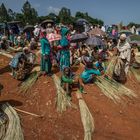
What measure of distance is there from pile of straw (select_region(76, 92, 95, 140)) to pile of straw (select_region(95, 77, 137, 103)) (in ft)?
3.25

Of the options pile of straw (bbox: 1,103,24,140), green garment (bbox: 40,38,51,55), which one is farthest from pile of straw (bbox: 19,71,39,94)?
pile of straw (bbox: 1,103,24,140)

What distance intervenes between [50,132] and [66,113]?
2.93 ft

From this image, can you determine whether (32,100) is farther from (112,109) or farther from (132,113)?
(132,113)

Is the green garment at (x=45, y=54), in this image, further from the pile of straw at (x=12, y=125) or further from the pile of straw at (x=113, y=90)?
the pile of straw at (x=12, y=125)

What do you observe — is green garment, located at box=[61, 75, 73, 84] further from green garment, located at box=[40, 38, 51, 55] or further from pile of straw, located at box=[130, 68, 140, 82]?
pile of straw, located at box=[130, 68, 140, 82]

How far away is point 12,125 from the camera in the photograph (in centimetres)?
634

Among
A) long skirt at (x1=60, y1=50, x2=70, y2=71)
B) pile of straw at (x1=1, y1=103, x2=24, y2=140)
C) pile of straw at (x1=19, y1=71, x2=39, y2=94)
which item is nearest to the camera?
pile of straw at (x1=1, y1=103, x2=24, y2=140)

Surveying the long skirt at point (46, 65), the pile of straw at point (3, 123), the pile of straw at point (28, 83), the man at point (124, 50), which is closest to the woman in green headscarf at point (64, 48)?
the long skirt at point (46, 65)

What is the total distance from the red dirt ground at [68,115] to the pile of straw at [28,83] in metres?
0.13

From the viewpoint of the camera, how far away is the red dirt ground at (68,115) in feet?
21.3

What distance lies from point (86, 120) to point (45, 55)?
2.81m

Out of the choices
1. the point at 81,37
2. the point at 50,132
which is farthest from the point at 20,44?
the point at 50,132

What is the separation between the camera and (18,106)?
25.1 feet

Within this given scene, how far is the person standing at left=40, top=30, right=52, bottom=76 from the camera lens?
28.7 ft
